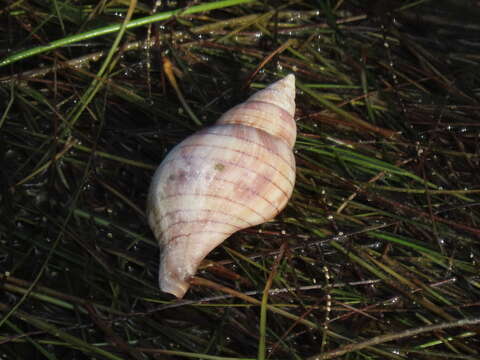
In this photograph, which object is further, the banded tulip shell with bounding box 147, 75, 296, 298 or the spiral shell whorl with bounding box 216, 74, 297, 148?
the spiral shell whorl with bounding box 216, 74, 297, 148

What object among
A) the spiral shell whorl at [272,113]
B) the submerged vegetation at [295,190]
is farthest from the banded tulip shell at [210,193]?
the submerged vegetation at [295,190]

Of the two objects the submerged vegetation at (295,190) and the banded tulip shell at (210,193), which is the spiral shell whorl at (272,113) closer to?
the banded tulip shell at (210,193)

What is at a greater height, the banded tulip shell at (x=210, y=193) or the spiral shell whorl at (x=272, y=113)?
the spiral shell whorl at (x=272, y=113)

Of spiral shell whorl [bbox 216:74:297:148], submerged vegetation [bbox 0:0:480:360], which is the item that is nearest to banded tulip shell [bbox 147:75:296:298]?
spiral shell whorl [bbox 216:74:297:148]

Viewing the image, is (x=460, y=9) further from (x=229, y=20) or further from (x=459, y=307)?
(x=459, y=307)

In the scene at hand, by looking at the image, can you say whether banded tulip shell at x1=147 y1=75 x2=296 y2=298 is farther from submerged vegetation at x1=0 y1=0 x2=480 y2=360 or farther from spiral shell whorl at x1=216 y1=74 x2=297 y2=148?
submerged vegetation at x1=0 y1=0 x2=480 y2=360

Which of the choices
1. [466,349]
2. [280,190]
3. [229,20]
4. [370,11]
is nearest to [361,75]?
[370,11]

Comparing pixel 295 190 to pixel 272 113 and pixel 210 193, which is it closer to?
pixel 272 113
